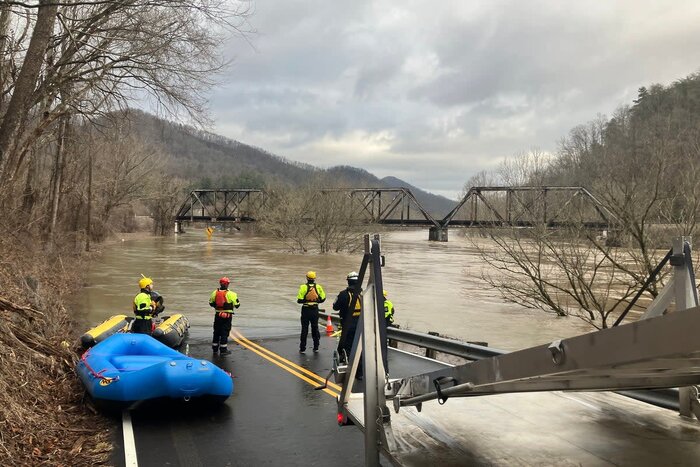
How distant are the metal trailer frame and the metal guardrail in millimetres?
460

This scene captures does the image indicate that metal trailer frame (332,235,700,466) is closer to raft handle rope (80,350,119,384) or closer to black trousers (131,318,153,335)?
raft handle rope (80,350,119,384)

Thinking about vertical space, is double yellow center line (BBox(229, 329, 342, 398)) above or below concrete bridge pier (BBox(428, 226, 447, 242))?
below

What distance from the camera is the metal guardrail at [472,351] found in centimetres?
475

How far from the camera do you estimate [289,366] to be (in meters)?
10.5

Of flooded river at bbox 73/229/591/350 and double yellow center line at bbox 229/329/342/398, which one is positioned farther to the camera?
flooded river at bbox 73/229/591/350

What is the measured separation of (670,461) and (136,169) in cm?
8144

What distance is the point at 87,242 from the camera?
44.4 m

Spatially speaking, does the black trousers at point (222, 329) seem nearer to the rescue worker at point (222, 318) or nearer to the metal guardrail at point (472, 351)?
the rescue worker at point (222, 318)

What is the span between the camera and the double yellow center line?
8828 millimetres

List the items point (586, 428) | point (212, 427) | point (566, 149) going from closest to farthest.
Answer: point (586, 428), point (212, 427), point (566, 149)

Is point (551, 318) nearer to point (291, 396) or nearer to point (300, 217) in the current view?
point (291, 396)

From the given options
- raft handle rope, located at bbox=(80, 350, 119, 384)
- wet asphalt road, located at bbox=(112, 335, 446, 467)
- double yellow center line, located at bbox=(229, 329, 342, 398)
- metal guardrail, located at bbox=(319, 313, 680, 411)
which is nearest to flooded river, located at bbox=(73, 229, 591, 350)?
double yellow center line, located at bbox=(229, 329, 342, 398)

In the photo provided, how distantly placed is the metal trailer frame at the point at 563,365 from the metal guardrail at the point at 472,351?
18.1 inches

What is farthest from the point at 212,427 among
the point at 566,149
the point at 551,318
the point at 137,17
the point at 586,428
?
the point at 566,149
